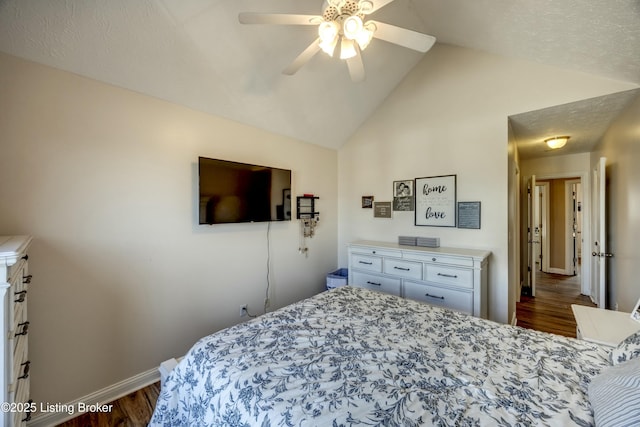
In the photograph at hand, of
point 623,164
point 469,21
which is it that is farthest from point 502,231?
point 469,21

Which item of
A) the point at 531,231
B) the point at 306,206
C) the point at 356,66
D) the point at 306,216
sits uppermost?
the point at 356,66

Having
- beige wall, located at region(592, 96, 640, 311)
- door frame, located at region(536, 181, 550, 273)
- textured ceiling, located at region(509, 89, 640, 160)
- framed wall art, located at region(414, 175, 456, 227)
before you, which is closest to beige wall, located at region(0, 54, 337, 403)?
framed wall art, located at region(414, 175, 456, 227)

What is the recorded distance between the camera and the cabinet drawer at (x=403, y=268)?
8.97 ft

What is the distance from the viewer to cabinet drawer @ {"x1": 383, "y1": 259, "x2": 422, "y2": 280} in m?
2.73

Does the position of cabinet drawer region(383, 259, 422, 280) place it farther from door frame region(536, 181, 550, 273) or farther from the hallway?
door frame region(536, 181, 550, 273)

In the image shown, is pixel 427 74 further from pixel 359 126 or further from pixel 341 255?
pixel 341 255

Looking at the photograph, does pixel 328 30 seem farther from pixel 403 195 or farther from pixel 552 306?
pixel 552 306

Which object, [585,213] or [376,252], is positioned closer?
[376,252]

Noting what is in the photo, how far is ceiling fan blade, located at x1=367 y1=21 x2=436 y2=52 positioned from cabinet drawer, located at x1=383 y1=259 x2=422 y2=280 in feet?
6.55

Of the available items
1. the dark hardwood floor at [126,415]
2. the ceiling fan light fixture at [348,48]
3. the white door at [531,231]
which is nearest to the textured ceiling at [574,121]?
the white door at [531,231]

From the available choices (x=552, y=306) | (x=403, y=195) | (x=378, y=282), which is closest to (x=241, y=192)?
(x=378, y=282)

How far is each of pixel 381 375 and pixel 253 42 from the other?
2.49 meters

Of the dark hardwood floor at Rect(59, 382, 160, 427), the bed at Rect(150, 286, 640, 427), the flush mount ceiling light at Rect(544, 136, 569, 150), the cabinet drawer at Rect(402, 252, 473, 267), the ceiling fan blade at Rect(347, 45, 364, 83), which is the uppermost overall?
the ceiling fan blade at Rect(347, 45, 364, 83)

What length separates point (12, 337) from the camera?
1.06m
